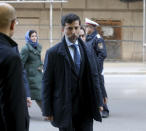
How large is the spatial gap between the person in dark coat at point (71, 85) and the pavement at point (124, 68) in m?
13.7

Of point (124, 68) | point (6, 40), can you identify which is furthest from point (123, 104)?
point (124, 68)

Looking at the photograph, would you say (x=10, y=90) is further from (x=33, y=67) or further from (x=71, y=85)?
(x=33, y=67)

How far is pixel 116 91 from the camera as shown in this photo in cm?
1314

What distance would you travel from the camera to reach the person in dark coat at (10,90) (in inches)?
125

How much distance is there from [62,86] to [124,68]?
1541 cm

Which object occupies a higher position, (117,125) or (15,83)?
(15,83)

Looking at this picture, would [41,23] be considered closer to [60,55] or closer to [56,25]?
[56,25]

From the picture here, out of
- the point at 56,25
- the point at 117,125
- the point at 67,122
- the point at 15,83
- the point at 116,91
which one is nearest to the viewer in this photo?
the point at 15,83

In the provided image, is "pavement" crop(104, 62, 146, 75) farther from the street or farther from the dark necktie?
the dark necktie

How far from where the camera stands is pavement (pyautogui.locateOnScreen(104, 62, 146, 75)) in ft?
61.1

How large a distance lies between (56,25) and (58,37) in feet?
1.90

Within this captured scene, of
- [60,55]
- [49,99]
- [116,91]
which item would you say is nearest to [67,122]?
[49,99]

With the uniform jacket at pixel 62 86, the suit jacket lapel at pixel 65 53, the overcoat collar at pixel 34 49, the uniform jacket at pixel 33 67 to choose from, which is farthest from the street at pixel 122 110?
the suit jacket lapel at pixel 65 53

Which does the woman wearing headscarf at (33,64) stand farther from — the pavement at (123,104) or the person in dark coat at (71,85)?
the person in dark coat at (71,85)
